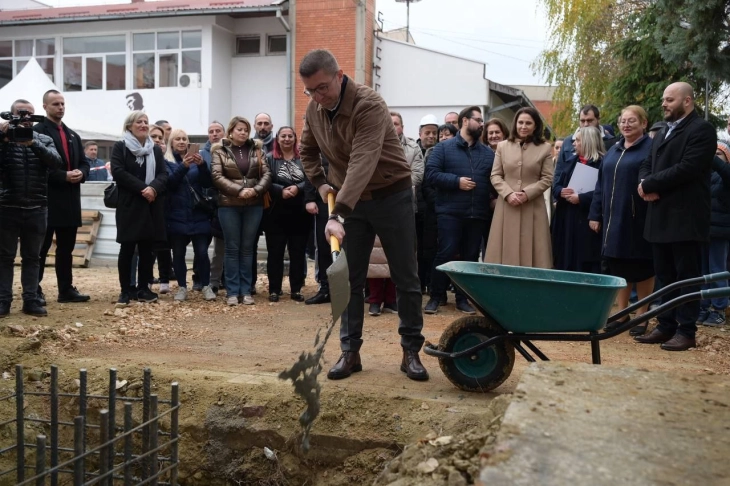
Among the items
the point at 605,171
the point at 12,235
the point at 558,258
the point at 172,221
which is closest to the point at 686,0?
the point at 605,171

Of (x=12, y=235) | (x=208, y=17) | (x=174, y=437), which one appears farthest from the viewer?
(x=208, y=17)

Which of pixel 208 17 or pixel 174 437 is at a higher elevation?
A: pixel 208 17

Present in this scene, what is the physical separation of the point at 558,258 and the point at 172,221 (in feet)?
14.0

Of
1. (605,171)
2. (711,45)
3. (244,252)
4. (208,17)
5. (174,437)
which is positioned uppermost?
(208,17)

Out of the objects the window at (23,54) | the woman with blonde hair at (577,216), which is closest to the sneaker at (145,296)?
the woman with blonde hair at (577,216)

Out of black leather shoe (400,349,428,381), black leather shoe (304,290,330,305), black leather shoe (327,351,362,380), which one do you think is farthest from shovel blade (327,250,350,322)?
black leather shoe (304,290,330,305)

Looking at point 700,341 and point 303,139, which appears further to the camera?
point 700,341

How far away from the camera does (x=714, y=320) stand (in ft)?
24.3

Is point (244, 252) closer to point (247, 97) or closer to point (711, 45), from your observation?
point (711, 45)

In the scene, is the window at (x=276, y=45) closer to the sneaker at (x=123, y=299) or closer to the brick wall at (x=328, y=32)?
the brick wall at (x=328, y=32)

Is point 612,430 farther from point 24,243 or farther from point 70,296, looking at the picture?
point 70,296

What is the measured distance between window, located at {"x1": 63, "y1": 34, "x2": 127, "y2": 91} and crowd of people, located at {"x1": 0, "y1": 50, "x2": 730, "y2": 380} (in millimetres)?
18258

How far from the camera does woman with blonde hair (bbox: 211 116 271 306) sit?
8.27 m

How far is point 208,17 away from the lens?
80.9 ft
